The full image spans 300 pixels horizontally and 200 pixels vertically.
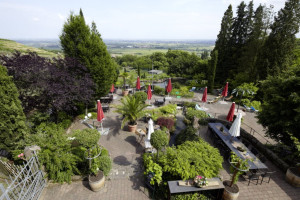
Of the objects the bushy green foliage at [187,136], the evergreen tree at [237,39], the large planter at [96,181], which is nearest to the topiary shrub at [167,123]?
the bushy green foliage at [187,136]

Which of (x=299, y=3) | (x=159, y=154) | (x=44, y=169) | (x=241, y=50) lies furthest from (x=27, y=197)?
(x=241, y=50)

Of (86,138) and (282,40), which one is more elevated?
(282,40)

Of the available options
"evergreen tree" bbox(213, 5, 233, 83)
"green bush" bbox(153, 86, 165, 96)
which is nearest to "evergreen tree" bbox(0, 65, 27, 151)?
"green bush" bbox(153, 86, 165, 96)

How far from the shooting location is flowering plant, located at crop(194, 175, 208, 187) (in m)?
5.54

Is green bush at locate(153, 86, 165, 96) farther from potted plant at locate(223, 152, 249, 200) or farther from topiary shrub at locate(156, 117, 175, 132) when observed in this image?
potted plant at locate(223, 152, 249, 200)

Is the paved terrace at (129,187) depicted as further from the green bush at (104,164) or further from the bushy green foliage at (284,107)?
the bushy green foliage at (284,107)

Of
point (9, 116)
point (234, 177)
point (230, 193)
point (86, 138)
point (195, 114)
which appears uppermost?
point (9, 116)

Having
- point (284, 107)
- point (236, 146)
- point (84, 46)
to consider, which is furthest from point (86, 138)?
point (284, 107)

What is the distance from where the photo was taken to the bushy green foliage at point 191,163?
19.4 ft

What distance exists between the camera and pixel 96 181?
20.6ft

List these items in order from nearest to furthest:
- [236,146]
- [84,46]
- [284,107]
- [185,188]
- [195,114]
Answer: [185,188]
[284,107]
[236,146]
[84,46]
[195,114]

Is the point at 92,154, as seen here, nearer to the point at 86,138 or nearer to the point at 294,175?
the point at 86,138

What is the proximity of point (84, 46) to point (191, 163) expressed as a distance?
438 inches

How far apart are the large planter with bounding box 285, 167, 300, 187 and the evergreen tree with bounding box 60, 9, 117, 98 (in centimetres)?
1333
